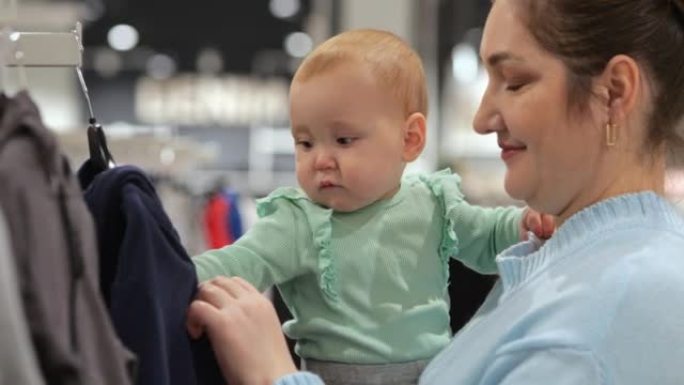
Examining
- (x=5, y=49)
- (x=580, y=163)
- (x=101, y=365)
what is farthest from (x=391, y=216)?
(x=101, y=365)

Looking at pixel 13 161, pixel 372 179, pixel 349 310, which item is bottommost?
pixel 349 310

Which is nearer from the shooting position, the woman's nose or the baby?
the woman's nose

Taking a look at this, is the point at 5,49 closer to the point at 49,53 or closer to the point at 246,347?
the point at 49,53

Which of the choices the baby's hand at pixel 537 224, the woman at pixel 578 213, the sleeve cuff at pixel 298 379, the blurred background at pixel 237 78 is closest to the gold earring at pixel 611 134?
the woman at pixel 578 213

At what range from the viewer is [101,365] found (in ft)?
2.35

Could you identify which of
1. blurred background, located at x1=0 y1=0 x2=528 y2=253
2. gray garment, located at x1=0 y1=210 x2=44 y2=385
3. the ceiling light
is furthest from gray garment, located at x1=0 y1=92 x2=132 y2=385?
the ceiling light

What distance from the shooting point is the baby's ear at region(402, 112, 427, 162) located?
1.35 metres

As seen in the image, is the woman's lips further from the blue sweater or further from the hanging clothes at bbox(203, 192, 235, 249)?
the hanging clothes at bbox(203, 192, 235, 249)

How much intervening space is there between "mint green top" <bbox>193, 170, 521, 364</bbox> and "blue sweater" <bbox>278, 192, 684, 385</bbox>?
188mm

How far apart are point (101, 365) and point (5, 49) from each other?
0.42 meters

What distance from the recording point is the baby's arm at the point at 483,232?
1394 mm

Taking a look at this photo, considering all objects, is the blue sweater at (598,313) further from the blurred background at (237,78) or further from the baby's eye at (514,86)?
the blurred background at (237,78)

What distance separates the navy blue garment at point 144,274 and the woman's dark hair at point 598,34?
1.39 ft

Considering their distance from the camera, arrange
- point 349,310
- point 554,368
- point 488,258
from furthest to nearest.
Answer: point 488,258
point 349,310
point 554,368
